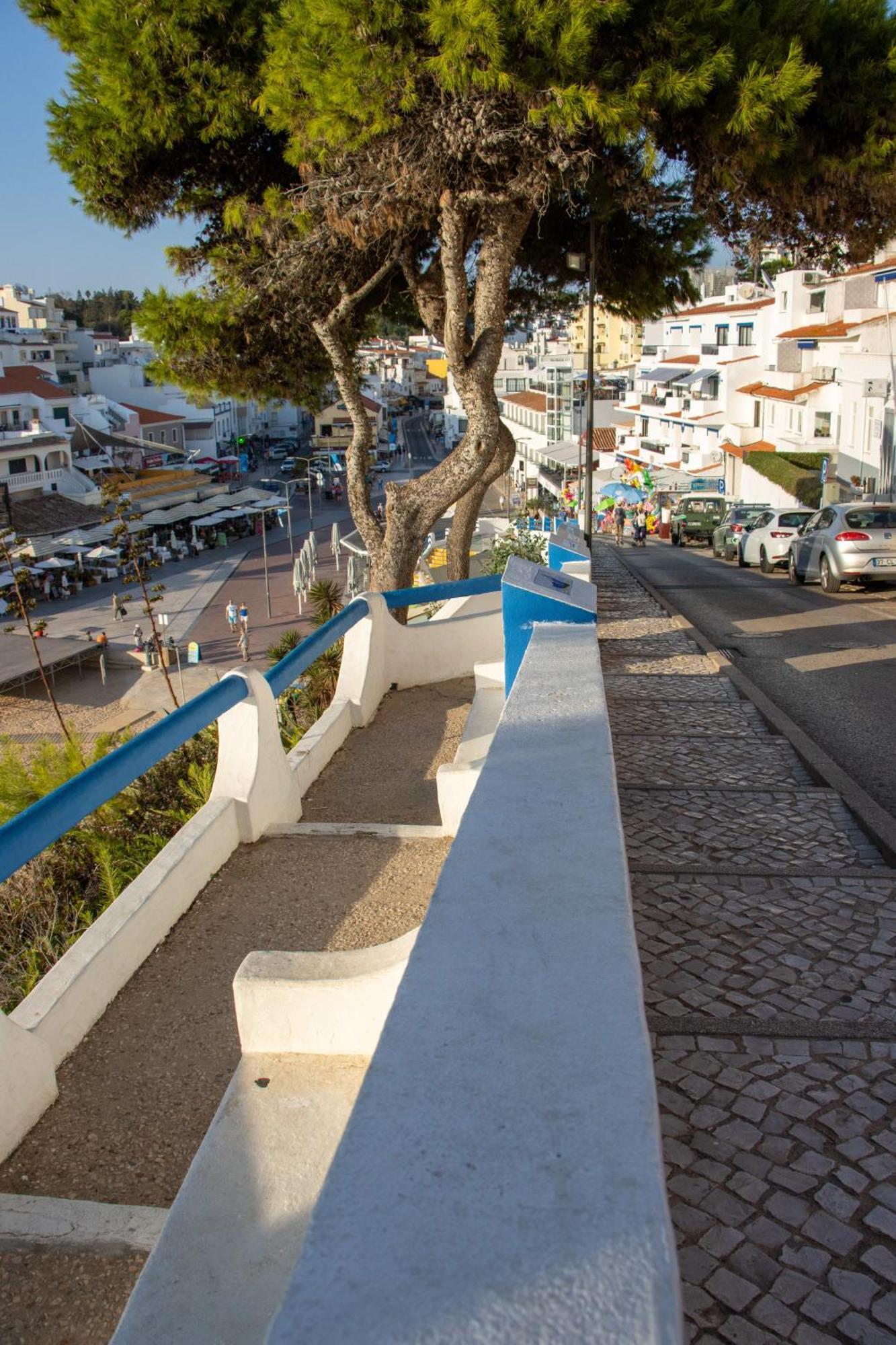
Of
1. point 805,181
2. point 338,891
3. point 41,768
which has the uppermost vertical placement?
point 805,181

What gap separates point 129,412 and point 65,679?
1869 inches

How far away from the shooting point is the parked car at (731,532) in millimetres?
28781

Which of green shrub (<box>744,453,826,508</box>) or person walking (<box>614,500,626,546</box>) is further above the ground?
green shrub (<box>744,453,826,508</box>)

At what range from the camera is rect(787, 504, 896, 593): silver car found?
16.4 metres

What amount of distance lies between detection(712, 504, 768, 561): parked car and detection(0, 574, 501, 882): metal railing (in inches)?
874

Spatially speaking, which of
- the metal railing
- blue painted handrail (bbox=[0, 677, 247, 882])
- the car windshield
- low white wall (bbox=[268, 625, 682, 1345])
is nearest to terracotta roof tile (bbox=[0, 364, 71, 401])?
the car windshield

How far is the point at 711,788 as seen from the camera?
21.1ft

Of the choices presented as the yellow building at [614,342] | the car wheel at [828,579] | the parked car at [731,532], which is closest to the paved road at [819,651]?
the car wheel at [828,579]

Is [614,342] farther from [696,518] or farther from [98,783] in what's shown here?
[98,783]

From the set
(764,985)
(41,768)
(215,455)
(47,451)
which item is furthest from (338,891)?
(215,455)

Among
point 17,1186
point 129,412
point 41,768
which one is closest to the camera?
point 17,1186

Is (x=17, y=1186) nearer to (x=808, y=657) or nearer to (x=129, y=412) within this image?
(x=808, y=657)

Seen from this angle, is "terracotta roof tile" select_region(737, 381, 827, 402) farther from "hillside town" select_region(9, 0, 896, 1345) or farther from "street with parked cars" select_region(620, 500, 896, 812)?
"hillside town" select_region(9, 0, 896, 1345)

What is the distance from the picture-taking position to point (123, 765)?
3959 millimetres
